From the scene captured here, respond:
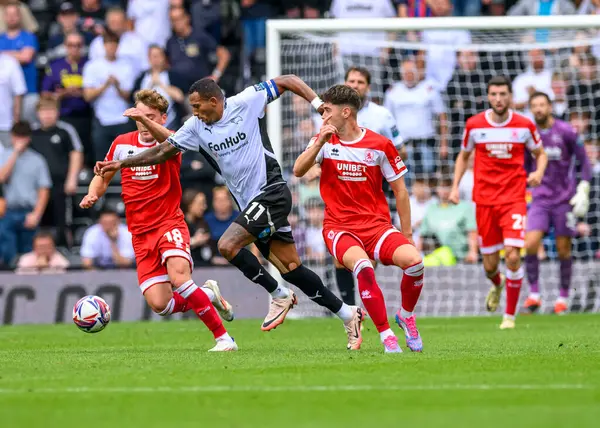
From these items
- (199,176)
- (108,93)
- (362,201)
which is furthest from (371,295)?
(108,93)

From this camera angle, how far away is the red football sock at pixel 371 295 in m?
9.49

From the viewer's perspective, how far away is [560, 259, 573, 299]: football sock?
1603 centimetres

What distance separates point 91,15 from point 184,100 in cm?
307

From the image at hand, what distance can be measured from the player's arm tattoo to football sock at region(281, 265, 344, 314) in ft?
4.90

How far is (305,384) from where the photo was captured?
740cm

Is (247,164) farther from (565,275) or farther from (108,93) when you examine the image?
(108,93)

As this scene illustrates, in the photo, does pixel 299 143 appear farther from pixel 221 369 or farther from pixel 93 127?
pixel 221 369

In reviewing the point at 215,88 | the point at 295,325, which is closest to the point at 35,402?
the point at 215,88

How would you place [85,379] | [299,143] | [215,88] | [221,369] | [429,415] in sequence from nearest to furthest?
[429,415] < [85,379] < [221,369] < [215,88] < [299,143]

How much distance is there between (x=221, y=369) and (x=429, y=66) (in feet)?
35.9

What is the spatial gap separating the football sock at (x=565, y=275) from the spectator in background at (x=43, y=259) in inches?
270

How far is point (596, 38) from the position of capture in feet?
58.7

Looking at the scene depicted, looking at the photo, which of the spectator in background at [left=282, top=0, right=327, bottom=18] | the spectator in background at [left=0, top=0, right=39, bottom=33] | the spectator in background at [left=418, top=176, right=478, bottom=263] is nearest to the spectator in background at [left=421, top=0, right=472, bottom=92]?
the spectator in background at [left=418, top=176, right=478, bottom=263]

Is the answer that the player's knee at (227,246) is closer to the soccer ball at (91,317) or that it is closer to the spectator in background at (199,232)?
the soccer ball at (91,317)
